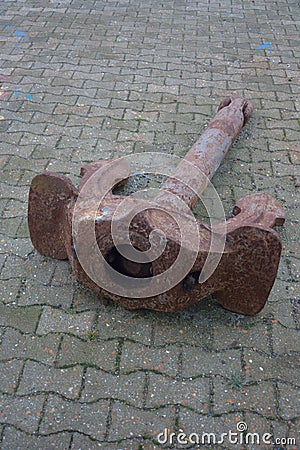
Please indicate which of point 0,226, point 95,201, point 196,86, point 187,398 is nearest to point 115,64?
point 196,86

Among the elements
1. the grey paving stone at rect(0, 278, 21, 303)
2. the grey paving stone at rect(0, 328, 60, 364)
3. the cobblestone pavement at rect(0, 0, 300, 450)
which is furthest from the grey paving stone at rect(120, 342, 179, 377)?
the grey paving stone at rect(0, 278, 21, 303)

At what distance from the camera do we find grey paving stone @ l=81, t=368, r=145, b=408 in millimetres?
2307

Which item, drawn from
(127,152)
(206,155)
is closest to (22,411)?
(206,155)

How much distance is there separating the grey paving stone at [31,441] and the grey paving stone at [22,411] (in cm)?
3

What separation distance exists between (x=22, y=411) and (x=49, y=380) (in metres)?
0.19

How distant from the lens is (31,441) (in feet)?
7.02

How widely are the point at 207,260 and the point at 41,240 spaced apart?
1.03 metres

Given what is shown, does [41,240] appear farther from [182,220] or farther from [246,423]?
[246,423]

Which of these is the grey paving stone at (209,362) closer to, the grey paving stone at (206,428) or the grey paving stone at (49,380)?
the grey paving stone at (206,428)

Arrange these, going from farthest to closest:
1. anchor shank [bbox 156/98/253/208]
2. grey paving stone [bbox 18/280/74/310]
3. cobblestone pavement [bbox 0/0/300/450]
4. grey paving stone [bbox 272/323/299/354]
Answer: anchor shank [bbox 156/98/253/208], grey paving stone [bbox 18/280/74/310], grey paving stone [bbox 272/323/299/354], cobblestone pavement [bbox 0/0/300/450]

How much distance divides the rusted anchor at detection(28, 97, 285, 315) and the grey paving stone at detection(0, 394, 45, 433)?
62 cm

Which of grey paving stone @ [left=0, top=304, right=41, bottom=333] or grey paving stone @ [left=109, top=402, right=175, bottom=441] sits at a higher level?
grey paving stone @ [left=0, top=304, right=41, bottom=333]

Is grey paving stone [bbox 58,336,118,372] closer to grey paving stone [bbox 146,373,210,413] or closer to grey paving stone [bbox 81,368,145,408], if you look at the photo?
grey paving stone [bbox 81,368,145,408]

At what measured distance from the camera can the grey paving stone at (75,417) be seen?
2182 mm
